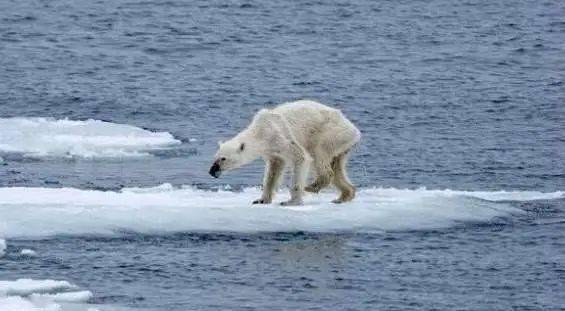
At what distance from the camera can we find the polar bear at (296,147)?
648 inches

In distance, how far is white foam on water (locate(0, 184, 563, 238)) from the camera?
1555 cm

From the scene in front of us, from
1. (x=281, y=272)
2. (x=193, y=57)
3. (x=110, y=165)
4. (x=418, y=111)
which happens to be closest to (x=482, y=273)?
(x=281, y=272)

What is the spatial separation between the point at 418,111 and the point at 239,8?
604 inches

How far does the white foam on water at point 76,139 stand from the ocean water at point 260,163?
51 millimetres

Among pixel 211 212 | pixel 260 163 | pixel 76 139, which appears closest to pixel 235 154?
pixel 211 212

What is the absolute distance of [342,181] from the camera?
17.0 m

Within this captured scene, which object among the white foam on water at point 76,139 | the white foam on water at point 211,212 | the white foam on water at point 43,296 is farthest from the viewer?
the white foam on water at point 76,139

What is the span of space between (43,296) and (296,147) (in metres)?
4.19

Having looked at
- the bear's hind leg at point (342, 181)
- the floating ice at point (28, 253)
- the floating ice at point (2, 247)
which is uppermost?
the bear's hind leg at point (342, 181)

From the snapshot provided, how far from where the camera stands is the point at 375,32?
124 ft

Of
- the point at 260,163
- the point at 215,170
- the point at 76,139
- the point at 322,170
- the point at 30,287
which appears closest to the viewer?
the point at 30,287

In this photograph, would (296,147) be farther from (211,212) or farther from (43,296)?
(43,296)

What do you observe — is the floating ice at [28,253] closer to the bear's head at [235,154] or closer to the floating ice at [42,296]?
the floating ice at [42,296]


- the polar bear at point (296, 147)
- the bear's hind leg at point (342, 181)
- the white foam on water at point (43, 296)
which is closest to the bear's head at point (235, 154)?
the polar bear at point (296, 147)
